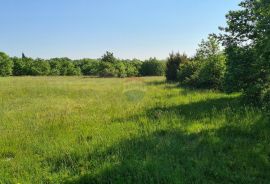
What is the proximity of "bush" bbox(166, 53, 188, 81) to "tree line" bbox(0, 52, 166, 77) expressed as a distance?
106 feet

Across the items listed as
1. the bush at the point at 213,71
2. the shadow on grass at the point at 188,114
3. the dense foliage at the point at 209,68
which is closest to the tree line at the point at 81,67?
the dense foliage at the point at 209,68

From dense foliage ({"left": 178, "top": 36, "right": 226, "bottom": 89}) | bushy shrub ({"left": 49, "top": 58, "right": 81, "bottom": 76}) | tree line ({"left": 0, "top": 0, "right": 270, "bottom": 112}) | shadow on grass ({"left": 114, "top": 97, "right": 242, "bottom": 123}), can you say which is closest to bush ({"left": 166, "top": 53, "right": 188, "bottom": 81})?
tree line ({"left": 0, "top": 0, "right": 270, "bottom": 112})

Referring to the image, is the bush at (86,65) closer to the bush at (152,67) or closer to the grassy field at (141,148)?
the bush at (152,67)

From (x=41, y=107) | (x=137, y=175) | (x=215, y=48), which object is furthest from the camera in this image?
(x=215, y=48)

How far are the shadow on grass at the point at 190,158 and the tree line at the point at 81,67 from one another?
5922 cm

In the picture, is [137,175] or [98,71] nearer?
[137,175]

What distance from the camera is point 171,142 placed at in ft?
28.6

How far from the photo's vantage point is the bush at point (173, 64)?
35.1 metres

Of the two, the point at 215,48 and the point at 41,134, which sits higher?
the point at 215,48

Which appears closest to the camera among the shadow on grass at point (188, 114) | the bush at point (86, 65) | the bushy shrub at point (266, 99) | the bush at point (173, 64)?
the bushy shrub at point (266, 99)

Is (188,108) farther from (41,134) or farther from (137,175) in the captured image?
(137,175)

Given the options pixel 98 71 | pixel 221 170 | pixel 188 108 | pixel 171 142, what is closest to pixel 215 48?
pixel 188 108

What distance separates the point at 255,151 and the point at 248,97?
493cm

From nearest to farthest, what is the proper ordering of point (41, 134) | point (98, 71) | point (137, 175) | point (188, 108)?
point (137, 175) → point (41, 134) → point (188, 108) → point (98, 71)
